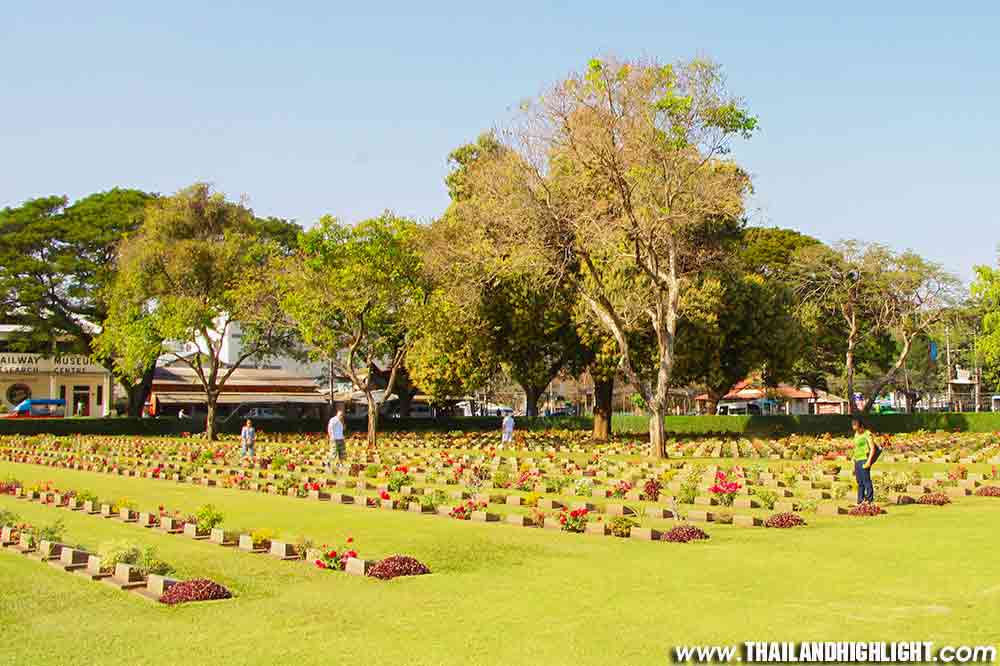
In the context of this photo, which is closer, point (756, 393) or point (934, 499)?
point (934, 499)

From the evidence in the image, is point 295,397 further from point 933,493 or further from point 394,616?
point 394,616

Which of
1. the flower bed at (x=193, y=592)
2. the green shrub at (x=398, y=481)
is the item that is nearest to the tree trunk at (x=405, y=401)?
the green shrub at (x=398, y=481)

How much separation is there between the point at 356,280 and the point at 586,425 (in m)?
23.4

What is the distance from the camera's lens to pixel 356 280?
39.7 meters

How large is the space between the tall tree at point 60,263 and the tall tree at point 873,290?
Answer: 38.3 metres

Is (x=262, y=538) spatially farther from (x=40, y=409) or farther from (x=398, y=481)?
(x=40, y=409)

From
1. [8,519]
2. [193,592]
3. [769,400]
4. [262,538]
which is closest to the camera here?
[193,592]

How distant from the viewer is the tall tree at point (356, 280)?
39781 millimetres

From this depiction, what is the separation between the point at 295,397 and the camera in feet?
237

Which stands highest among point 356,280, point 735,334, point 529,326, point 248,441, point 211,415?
point 356,280

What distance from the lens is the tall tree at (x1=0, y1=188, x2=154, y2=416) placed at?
55875 mm

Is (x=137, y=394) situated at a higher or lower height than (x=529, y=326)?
lower

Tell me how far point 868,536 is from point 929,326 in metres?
46.4

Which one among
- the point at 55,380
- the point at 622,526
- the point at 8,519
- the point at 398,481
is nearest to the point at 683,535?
the point at 622,526
